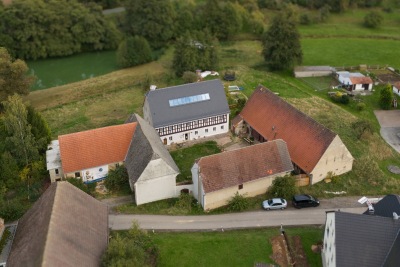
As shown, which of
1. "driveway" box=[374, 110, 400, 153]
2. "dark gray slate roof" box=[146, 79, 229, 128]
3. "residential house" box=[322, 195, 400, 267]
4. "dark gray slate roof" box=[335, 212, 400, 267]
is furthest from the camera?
"driveway" box=[374, 110, 400, 153]

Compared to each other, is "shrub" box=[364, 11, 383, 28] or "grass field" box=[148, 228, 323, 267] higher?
"shrub" box=[364, 11, 383, 28]

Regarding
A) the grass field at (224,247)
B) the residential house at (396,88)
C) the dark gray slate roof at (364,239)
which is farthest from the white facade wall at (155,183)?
the residential house at (396,88)

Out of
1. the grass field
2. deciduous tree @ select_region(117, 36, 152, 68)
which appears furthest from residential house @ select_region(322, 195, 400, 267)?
deciduous tree @ select_region(117, 36, 152, 68)

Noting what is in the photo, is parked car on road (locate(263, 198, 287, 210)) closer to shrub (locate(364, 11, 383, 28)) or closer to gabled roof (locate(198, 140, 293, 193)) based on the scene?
gabled roof (locate(198, 140, 293, 193))

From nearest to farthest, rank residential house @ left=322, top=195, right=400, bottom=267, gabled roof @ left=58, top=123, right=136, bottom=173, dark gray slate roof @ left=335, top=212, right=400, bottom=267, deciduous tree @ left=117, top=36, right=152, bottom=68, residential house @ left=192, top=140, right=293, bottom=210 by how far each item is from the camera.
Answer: residential house @ left=322, top=195, right=400, bottom=267 < dark gray slate roof @ left=335, top=212, right=400, bottom=267 < residential house @ left=192, top=140, right=293, bottom=210 < gabled roof @ left=58, top=123, right=136, bottom=173 < deciduous tree @ left=117, top=36, right=152, bottom=68

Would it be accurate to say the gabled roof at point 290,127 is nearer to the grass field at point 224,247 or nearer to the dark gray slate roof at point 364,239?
the grass field at point 224,247

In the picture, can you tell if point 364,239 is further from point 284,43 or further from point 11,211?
point 284,43

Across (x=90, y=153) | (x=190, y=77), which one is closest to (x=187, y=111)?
(x=90, y=153)
